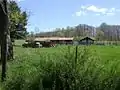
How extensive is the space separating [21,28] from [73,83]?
86329 mm

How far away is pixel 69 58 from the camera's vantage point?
7.69 meters

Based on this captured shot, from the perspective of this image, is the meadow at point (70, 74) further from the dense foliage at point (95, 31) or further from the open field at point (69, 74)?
the dense foliage at point (95, 31)

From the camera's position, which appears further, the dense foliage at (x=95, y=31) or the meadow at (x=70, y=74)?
the dense foliage at (x=95, y=31)

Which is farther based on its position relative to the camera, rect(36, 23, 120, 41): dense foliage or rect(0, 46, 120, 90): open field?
rect(36, 23, 120, 41): dense foliage

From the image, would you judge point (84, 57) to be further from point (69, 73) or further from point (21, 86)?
point (21, 86)

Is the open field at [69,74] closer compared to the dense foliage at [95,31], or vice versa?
the open field at [69,74]

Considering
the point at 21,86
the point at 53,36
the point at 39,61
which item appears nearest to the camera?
the point at 21,86

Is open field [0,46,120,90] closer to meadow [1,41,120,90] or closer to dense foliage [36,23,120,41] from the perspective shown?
meadow [1,41,120,90]

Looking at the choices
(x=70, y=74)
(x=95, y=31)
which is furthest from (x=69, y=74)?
(x=95, y=31)

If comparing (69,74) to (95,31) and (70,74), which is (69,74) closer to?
(70,74)

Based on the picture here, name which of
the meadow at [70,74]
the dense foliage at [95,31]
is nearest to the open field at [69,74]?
the meadow at [70,74]

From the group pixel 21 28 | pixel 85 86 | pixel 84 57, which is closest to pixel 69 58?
pixel 84 57

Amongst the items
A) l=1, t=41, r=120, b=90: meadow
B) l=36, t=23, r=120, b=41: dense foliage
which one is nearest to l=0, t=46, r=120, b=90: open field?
l=1, t=41, r=120, b=90: meadow

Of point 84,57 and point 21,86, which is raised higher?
point 84,57
